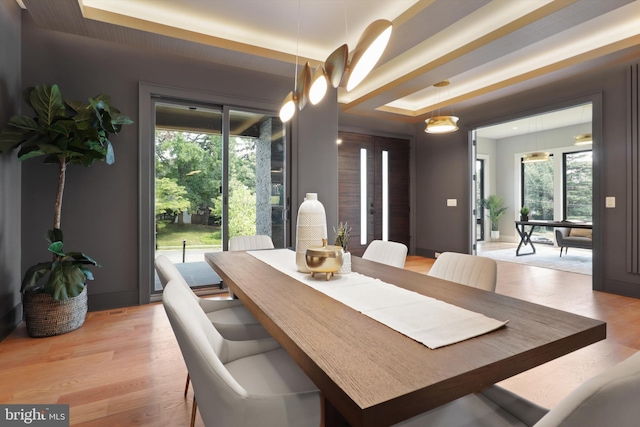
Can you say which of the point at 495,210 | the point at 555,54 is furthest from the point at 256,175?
the point at 495,210

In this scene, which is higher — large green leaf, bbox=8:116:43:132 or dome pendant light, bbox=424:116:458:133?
dome pendant light, bbox=424:116:458:133

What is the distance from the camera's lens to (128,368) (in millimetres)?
2111

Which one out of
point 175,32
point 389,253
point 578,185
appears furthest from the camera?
point 578,185

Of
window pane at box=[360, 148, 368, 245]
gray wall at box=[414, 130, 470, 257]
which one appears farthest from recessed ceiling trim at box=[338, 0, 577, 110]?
gray wall at box=[414, 130, 470, 257]

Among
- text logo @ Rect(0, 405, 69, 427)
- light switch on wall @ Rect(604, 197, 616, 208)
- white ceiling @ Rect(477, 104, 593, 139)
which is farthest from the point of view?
white ceiling @ Rect(477, 104, 593, 139)

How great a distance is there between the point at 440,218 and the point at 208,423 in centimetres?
595

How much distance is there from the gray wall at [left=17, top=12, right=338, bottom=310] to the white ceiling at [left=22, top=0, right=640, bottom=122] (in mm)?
167

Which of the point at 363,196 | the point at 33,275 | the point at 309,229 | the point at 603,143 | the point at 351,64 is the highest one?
the point at 603,143

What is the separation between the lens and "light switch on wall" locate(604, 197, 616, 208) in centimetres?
385

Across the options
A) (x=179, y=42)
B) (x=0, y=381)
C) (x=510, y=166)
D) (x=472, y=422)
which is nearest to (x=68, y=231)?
(x=0, y=381)

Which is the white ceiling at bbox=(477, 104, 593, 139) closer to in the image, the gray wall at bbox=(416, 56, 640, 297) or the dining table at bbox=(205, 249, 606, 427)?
the gray wall at bbox=(416, 56, 640, 297)

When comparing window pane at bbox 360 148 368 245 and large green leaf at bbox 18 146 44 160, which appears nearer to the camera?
large green leaf at bbox 18 146 44 160

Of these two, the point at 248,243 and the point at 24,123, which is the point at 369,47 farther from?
the point at 24,123

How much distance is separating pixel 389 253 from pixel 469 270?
0.67 meters
